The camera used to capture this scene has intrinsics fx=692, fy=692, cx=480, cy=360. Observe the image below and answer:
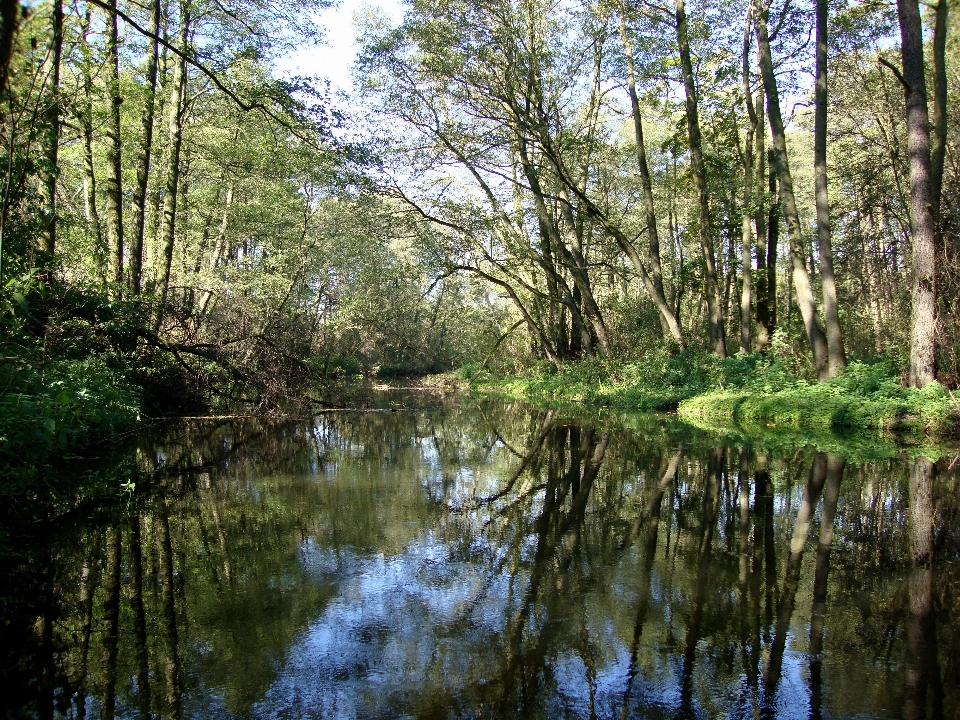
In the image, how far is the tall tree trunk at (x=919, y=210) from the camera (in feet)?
39.6

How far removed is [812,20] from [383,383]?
2308cm

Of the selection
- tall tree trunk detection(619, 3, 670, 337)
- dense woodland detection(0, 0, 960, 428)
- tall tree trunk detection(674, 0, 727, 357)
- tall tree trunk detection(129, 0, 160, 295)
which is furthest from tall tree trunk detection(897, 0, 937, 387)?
tall tree trunk detection(129, 0, 160, 295)

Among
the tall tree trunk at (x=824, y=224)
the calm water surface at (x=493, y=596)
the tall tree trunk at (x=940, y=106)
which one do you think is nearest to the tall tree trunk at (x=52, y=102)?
the calm water surface at (x=493, y=596)

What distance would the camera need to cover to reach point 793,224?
606 inches

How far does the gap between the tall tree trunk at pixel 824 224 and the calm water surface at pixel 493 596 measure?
629cm

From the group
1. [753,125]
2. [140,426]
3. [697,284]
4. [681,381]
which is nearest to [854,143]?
[753,125]

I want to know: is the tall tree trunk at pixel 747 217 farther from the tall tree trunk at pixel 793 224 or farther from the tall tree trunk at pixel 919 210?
the tall tree trunk at pixel 919 210

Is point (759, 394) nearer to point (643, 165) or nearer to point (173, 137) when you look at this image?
point (643, 165)

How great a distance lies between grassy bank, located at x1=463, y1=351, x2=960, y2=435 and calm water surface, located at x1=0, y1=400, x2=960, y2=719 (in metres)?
3.42

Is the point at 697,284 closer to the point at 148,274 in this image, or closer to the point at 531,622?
the point at 148,274

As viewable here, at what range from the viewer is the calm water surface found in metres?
3.19

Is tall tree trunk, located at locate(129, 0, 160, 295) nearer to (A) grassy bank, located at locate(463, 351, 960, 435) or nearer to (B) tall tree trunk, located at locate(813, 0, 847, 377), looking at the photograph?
(A) grassy bank, located at locate(463, 351, 960, 435)

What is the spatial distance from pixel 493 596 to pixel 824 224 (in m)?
12.9

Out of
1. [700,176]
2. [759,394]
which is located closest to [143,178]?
[700,176]
